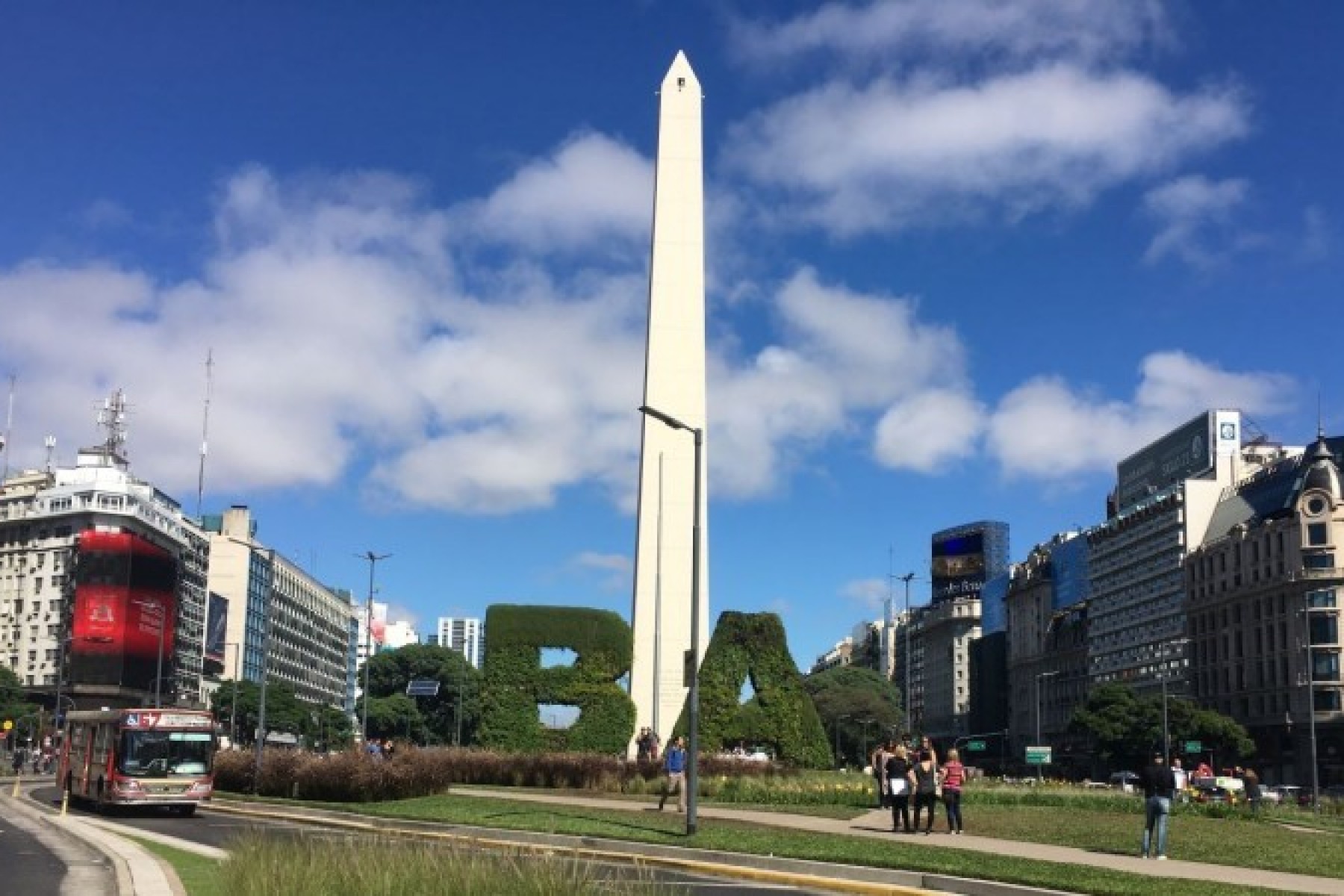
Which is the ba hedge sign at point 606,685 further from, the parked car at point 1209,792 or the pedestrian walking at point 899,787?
the pedestrian walking at point 899,787

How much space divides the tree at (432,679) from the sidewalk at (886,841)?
4367 inches

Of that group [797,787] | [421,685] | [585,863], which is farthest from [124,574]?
[585,863]

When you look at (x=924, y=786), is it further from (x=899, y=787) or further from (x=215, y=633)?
(x=215, y=633)

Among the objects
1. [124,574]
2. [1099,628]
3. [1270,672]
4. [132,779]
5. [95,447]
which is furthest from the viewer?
[95,447]

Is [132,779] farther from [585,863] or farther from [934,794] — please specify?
[585,863]

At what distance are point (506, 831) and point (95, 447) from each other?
475 feet

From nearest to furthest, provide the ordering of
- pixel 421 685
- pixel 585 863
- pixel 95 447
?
pixel 585 863
pixel 421 685
pixel 95 447

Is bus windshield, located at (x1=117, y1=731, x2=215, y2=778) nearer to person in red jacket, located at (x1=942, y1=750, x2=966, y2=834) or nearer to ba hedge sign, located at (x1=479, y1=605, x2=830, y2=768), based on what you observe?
ba hedge sign, located at (x1=479, y1=605, x2=830, y2=768)

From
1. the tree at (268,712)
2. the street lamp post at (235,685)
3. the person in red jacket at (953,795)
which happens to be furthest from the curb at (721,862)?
the tree at (268,712)

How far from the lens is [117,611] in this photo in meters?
133

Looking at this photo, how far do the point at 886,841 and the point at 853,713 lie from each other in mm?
140605

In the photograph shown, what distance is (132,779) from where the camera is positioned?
118ft

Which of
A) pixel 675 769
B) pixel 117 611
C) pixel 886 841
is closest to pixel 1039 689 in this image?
pixel 117 611

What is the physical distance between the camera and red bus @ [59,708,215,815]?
35.8m
